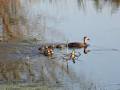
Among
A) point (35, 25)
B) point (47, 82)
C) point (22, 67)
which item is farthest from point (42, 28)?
point (47, 82)

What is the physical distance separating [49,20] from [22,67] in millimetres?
4222

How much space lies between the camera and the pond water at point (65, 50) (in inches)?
386

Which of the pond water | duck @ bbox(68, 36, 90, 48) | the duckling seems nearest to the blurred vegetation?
the pond water

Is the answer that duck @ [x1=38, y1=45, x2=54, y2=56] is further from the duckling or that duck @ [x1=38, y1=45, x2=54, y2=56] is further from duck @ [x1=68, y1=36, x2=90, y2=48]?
duck @ [x1=68, y1=36, x2=90, y2=48]

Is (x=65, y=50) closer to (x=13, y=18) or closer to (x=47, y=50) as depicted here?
(x=47, y=50)

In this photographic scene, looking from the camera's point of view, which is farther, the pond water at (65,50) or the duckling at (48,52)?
the duckling at (48,52)

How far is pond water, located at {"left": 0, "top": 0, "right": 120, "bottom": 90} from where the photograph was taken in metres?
9.80

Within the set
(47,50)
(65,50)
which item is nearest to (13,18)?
(65,50)

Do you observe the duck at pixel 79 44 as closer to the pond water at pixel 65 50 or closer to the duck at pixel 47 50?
the pond water at pixel 65 50

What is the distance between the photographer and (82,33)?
46.6 feet

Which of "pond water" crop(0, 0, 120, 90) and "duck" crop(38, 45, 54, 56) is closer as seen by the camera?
"pond water" crop(0, 0, 120, 90)

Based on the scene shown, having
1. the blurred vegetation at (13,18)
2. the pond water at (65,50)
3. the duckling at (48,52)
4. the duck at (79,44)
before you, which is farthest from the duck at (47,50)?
the blurred vegetation at (13,18)

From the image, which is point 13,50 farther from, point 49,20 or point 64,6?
point 64,6

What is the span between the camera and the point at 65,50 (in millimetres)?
12406
